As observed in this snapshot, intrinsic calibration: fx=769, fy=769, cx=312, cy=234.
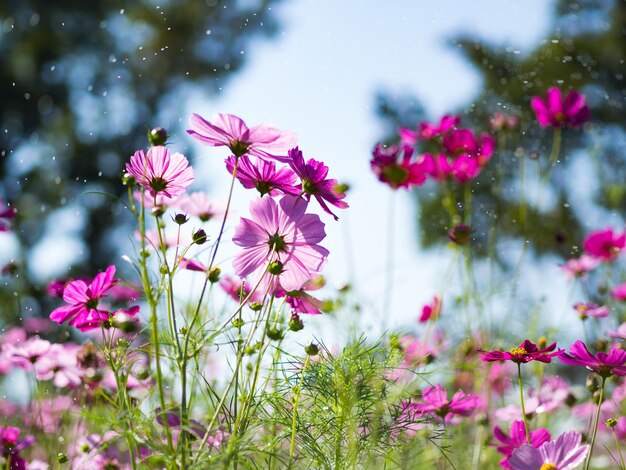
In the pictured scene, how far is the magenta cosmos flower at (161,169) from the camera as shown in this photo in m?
0.58

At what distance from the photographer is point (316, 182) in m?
0.58

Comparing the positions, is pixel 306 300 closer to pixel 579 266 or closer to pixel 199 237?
pixel 199 237

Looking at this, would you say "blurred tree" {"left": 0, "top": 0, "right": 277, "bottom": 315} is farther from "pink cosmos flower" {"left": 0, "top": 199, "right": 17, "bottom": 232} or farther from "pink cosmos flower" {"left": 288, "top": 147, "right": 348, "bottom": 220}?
"pink cosmos flower" {"left": 288, "top": 147, "right": 348, "bottom": 220}

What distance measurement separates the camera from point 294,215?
1.86 ft

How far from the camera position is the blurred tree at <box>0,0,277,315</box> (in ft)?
14.3

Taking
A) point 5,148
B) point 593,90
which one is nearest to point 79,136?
point 5,148

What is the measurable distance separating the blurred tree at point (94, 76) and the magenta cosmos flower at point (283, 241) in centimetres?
383

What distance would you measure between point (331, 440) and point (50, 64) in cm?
440

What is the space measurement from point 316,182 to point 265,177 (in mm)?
42

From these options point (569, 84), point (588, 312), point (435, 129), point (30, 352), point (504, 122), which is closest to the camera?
point (30, 352)

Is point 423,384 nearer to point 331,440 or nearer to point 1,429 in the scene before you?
point 331,440

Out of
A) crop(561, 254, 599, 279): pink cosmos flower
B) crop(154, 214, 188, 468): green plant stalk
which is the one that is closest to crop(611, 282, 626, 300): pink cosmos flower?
crop(561, 254, 599, 279): pink cosmos flower

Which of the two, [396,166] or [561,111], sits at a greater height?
[561,111]

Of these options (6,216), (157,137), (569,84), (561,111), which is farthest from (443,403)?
(569,84)
